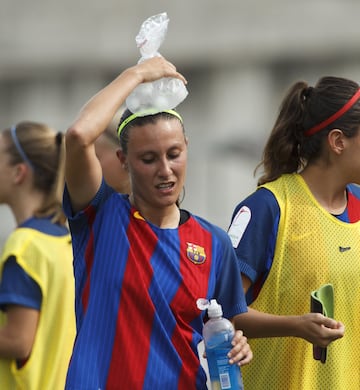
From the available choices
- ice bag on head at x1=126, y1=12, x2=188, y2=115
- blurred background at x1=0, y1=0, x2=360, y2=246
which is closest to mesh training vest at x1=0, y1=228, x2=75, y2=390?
ice bag on head at x1=126, y1=12, x2=188, y2=115

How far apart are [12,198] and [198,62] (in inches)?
759

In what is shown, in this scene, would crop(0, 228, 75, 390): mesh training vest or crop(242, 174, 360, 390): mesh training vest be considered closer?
crop(242, 174, 360, 390): mesh training vest

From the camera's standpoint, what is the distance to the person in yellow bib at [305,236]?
5977 millimetres

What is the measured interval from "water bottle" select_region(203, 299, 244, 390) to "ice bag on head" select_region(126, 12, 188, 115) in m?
0.74

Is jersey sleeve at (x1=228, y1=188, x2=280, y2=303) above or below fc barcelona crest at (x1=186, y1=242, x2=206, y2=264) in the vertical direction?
above

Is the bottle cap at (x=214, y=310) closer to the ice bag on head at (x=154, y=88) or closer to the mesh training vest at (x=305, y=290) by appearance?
the ice bag on head at (x=154, y=88)

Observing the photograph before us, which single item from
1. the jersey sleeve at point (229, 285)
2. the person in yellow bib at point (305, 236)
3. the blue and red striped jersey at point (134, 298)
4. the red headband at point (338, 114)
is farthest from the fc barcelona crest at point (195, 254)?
the red headband at point (338, 114)

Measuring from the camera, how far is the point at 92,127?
5.11m

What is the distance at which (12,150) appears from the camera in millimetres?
7102

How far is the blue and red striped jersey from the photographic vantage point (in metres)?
5.15

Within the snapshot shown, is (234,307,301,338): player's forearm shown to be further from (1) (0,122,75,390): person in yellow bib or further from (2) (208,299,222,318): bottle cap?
(1) (0,122,75,390): person in yellow bib

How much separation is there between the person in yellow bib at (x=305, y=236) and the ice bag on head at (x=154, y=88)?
794 mm

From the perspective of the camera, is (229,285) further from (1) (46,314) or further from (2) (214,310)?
(1) (46,314)

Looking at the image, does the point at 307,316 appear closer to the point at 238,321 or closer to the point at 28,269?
the point at 238,321
